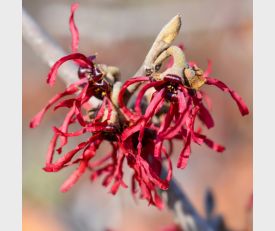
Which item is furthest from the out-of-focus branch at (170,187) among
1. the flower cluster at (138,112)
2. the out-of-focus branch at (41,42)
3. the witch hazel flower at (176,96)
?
the witch hazel flower at (176,96)

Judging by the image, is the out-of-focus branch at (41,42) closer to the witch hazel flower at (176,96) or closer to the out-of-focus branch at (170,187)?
the out-of-focus branch at (170,187)

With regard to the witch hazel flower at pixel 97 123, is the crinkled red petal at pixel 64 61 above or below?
above

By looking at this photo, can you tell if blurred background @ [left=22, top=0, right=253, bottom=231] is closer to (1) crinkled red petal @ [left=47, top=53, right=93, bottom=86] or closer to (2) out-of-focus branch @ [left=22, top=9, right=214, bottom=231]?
(2) out-of-focus branch @ [left=22, top=9, right=214, bottom=231]

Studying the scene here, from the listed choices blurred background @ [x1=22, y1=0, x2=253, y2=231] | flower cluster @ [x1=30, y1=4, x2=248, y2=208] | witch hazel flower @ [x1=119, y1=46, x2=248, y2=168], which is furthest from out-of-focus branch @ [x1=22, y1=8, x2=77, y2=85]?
blurred background @ [x1=22, y1=0, x2=253, y2=231]

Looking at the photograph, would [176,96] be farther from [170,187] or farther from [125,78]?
[125,78]

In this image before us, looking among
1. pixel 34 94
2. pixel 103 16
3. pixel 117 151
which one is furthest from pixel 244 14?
pixel 117 151
